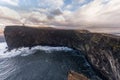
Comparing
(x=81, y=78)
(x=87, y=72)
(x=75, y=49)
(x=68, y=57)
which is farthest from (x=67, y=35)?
(x=81, y=78)

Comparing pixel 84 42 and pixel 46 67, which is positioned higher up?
pixel 84 42

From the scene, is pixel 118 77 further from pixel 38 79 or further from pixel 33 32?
pixel 33 32

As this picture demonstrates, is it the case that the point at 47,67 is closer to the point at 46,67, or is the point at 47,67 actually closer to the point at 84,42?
the point at 46,67

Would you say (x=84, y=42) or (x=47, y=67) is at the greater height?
(x=84, y=42)

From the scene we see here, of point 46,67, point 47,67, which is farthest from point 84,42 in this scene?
point 46,67

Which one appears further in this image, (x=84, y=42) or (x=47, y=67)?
(x=84, y=42)

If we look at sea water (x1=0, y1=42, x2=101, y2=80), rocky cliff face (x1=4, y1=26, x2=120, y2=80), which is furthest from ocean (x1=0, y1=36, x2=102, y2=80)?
rocky cliff face (x1=4, y1=26, x2=120, y2=80)

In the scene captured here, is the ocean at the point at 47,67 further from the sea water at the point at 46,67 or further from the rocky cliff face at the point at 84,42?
the rocky cliff face at the point at 84,42

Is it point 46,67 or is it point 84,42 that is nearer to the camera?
point 46,67

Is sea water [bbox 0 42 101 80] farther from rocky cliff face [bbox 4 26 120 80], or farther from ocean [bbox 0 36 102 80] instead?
rocky cliff face [bbox 4 26 120 80]
